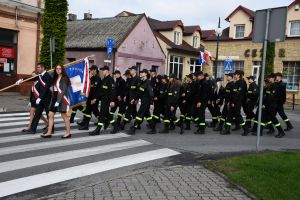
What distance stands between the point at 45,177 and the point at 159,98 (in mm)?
6824

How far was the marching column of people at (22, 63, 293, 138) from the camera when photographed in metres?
10.0

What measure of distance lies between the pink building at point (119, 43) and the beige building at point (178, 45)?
1.41m

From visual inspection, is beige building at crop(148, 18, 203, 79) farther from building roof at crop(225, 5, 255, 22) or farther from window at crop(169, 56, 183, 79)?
building roof at crop(225, 5, 255, 22)

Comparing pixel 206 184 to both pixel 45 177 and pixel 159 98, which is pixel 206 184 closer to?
pixel 45 177

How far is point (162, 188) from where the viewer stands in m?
5.59

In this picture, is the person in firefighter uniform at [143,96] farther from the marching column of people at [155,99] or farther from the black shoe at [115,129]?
the black shoe at [115,129]

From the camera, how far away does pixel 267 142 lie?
10.8 meters

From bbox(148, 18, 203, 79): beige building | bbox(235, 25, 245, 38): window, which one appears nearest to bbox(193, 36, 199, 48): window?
bbox(148, 18, 203, 79): beige building

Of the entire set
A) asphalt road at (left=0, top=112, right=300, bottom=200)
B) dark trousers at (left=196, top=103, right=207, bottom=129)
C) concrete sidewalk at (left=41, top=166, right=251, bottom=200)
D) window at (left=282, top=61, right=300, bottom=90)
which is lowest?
asphalt road at (left=0, top=112, right=300, bottom=200)

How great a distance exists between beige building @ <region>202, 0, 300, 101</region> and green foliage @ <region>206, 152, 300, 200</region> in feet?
81.3

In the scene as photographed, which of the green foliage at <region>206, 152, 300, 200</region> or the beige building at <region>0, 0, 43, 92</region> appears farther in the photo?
the beige building at <region>0, 0, 43, 92</region>

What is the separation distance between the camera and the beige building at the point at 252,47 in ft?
108

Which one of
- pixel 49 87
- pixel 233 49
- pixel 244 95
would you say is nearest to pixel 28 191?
pixel 49 87

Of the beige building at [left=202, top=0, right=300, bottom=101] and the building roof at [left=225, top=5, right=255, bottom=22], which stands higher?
the building roof at [left=225, top=5, right=255, bottom=22]
